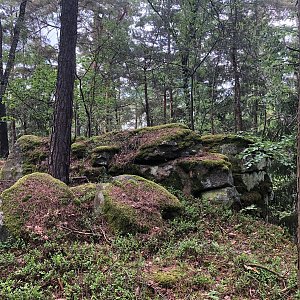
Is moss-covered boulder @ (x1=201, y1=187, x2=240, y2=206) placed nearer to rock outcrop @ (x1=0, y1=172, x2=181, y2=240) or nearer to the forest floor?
rock outcrop @ (x1=0, y1=172, x2=181, y2=240)

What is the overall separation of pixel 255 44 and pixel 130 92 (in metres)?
7.88

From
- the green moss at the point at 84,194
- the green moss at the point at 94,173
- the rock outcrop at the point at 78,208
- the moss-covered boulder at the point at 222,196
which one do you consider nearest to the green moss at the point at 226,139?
the moss-covered boulder at the point at 222,196

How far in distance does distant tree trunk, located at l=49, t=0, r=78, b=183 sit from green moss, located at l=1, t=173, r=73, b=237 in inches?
42.9

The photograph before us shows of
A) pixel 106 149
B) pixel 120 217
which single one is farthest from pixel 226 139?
pixel 120 217

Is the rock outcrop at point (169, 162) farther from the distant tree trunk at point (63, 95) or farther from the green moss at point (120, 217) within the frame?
the green moss at point (120, 217)

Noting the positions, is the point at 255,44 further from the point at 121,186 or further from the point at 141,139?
the point at 121,186

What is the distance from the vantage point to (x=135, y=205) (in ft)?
16.5

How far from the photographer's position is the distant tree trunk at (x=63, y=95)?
21.3 ft

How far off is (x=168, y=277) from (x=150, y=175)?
4142mm

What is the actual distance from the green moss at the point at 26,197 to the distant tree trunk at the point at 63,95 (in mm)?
1090

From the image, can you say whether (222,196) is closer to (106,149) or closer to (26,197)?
(106,149)

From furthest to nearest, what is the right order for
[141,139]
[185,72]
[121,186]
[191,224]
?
[185,72]
[141,139]
[121,186]
[191,224]

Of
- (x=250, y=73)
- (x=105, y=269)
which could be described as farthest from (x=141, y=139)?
(x=250, y=73)

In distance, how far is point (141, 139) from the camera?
27.6 ft
